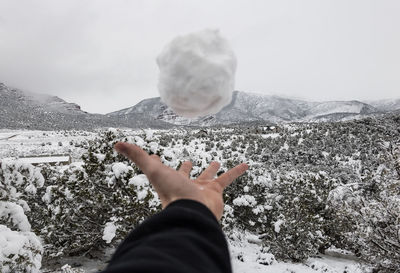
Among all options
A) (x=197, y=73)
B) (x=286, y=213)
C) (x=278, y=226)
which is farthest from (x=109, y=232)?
(x=286, y=213)

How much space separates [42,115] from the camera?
7731 cm

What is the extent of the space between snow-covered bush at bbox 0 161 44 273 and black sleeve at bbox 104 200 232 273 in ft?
15.1

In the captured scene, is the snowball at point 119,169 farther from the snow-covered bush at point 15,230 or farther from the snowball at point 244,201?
the snowball at point 244,201

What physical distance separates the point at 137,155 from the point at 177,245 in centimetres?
56

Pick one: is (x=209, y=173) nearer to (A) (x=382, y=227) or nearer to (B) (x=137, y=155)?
(B) (x=137, y=155)

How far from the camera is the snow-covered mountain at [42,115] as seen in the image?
67.2 m

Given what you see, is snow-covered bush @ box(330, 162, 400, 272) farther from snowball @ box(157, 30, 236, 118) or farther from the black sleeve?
the black sleeve

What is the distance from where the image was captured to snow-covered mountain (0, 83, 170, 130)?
67250mm

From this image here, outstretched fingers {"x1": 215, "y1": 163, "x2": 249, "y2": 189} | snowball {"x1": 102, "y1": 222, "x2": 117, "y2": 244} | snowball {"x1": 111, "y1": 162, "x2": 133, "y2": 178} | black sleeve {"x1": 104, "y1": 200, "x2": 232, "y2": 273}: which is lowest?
snowball {"x1": 102, "y1": 222, "x2": 117, "y2": 244}

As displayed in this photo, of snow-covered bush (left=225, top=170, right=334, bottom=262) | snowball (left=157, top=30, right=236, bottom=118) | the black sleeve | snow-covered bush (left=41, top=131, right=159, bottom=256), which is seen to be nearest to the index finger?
the black sleeve

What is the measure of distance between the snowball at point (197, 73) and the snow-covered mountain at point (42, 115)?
67.4 m

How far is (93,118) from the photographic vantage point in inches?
3083

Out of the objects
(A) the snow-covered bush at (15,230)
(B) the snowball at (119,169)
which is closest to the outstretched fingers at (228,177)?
(A) the snow-covered bush at (15,230)

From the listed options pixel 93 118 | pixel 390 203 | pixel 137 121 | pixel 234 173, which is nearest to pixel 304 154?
pixel 390 203
